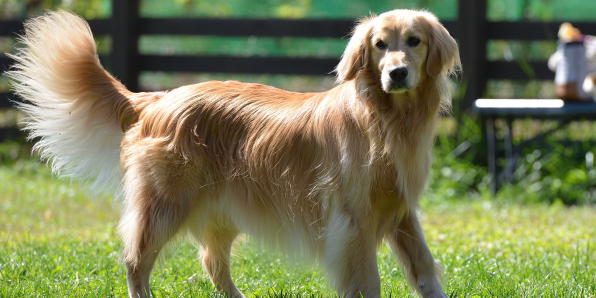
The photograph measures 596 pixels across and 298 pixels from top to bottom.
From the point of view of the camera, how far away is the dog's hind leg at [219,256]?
3.99m

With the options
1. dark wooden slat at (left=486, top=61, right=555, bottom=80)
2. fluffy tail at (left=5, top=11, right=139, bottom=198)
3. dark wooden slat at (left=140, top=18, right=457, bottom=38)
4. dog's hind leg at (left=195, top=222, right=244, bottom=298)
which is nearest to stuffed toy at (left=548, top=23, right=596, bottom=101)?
dark wooden slat at (left=486, top=61, right=555, bottom=80)

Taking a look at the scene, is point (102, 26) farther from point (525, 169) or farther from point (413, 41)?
point (413, 41)

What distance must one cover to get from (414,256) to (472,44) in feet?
17.8

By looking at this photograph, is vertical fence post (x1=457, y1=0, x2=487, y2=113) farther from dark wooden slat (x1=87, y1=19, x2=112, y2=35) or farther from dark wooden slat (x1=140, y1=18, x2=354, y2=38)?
dark wooden slat (x1=87, y1=19, x2=112, y2=35)

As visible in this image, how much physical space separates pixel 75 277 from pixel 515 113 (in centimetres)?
548

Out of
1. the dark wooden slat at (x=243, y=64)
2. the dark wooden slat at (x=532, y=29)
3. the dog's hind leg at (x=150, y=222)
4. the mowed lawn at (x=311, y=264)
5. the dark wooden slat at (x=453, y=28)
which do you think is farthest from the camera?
the dark wooden slat at (x=243, y=64)

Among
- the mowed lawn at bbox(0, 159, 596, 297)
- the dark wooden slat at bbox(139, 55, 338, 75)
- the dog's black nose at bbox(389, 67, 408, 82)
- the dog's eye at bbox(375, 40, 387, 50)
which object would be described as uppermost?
the dog's eye at bbox(375, 40, 387, 50)

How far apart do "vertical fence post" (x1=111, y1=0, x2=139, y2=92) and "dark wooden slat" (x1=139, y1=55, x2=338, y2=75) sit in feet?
0.87

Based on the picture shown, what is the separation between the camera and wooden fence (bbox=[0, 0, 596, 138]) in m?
8.27

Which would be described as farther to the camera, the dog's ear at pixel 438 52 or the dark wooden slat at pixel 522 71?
the dark wooden slat at pixel 522 71

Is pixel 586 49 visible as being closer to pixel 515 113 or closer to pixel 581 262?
pixel 515 113

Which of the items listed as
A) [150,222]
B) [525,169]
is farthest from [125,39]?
[150,222]

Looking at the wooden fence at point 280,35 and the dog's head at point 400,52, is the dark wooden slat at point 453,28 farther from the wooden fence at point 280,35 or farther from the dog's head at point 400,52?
the dog's head at point 400,52

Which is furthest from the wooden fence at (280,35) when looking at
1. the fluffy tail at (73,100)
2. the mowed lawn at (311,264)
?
the fluffy tail at (73,100)
